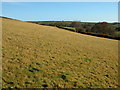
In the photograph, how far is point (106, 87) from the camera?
712cm

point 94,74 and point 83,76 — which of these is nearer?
point 83,76

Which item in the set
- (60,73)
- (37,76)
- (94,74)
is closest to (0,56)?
(37,76)

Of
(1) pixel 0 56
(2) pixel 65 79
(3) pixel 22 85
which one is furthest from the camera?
(1) pixel 0 56

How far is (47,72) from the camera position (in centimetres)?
793

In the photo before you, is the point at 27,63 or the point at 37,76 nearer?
the point at 37,76

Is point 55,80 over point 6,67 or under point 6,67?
under

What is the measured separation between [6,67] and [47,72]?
2952mm

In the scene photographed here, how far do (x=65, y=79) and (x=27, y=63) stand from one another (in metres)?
3.54

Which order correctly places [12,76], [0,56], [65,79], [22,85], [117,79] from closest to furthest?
[22,85] < [12,76] < [65,79] < [117,79] < [0,56]

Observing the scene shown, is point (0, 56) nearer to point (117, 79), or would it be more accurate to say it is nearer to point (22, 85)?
point (22, 85)

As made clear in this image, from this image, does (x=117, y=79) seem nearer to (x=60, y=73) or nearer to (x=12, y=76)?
(x=60, y=73)

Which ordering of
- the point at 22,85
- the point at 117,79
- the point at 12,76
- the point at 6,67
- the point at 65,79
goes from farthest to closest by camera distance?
1. the point at 117,79
2. the point at 6,67
3. the point at 65,79
4. the point at 12,76
5. the point at 22,85

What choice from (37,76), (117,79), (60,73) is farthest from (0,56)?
(117,79)

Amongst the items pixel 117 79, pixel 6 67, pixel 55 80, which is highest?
pixel 6 67
